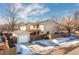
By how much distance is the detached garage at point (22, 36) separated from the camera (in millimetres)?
1860

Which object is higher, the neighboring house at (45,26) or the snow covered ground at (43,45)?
the neighboring house at (45,26)

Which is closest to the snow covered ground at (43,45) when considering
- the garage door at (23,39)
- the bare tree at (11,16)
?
the garage door at (23,39)

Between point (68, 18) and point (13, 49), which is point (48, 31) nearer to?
point (68, 18)

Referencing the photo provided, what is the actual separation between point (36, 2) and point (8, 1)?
313mm

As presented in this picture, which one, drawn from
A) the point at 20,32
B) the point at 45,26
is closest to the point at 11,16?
the point at 20,32

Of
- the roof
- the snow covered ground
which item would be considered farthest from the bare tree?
the snow covered ground

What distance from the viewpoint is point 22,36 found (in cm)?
187

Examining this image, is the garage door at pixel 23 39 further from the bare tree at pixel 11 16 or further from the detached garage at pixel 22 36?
the bare tree at pixel 11 16

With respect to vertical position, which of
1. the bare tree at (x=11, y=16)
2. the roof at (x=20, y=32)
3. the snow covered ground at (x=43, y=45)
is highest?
the bare tree at (x=11, y=16)

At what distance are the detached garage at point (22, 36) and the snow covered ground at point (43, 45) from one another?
0.06 meters

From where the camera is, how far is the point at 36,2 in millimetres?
1863

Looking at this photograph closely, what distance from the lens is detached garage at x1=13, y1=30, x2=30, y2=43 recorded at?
1860mm
